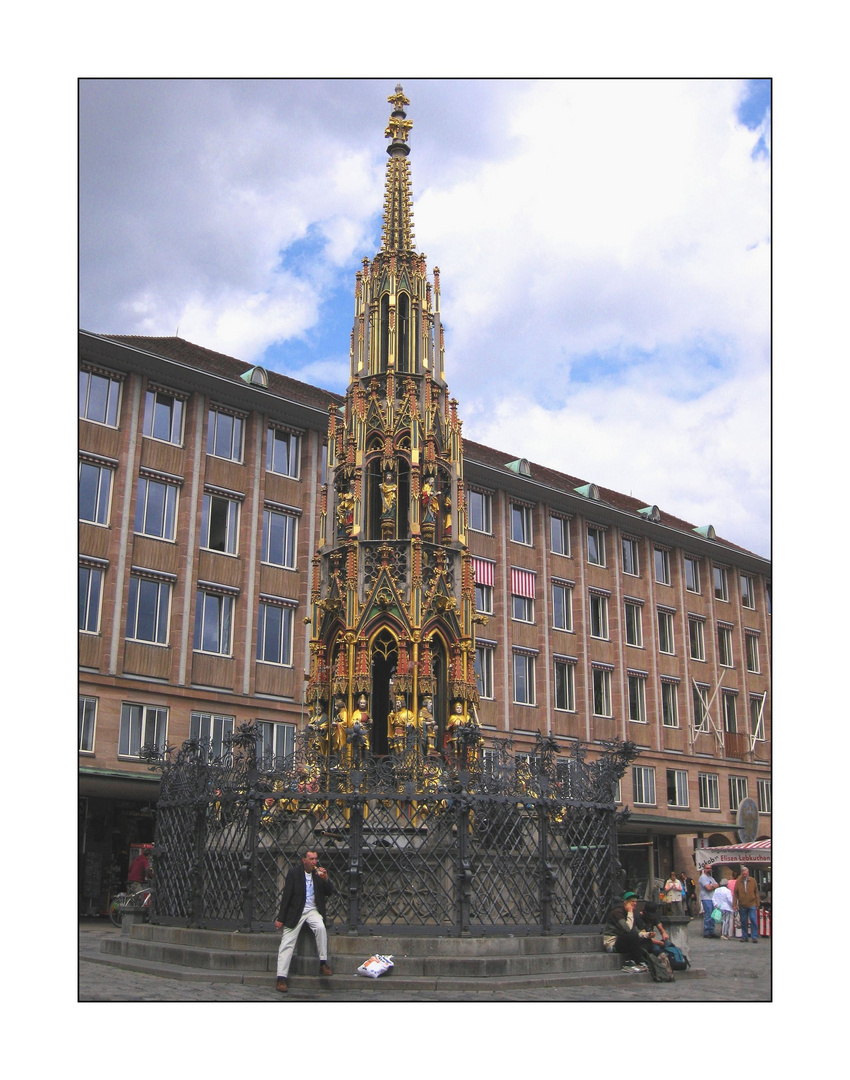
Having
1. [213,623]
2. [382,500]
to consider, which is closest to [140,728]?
[213,623]

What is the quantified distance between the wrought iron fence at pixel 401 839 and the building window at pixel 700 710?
35.5m

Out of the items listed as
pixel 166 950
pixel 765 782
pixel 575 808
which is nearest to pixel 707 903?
pixel 575 808

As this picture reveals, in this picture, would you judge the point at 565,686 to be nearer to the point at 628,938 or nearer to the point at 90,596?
the point at 90,596

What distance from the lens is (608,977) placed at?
14.9 m

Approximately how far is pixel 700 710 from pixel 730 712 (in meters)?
2.75

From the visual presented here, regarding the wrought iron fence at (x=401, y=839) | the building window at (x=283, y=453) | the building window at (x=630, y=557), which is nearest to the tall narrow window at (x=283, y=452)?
the building window at (x=283, y=453)

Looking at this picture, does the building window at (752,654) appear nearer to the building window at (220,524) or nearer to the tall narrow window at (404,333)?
the building window at (220,524)

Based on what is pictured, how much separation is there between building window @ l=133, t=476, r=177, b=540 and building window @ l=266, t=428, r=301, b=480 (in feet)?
14.3

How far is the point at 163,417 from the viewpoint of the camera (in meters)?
37.4

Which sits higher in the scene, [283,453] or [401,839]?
[283,453]

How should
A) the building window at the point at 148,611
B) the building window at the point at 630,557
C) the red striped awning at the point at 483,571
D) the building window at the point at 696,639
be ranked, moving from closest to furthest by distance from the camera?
the building window at the point at 148,611, the red striped awning at the point at 483,571, the building window at the point at 630,557, the building window at the point at 696,639

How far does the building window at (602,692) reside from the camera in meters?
48.3

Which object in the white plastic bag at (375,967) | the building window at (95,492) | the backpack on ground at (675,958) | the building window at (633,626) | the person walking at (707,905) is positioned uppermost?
the building window at (95,492)

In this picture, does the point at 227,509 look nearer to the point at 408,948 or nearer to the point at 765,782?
the point at 408,948
